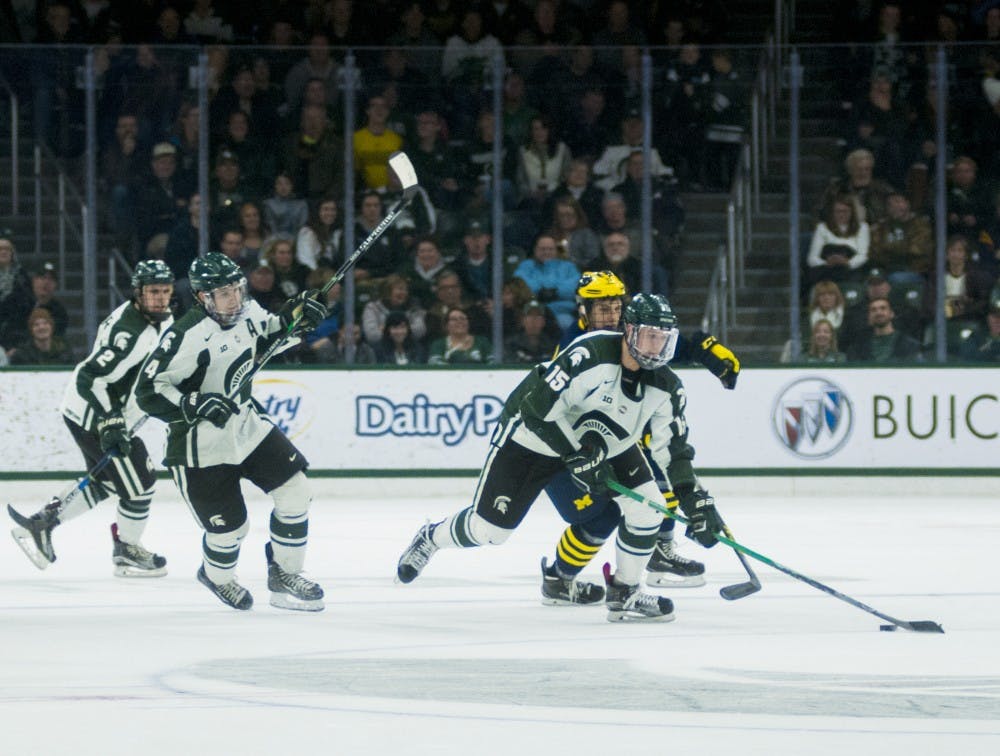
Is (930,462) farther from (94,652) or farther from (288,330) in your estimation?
(94,652)

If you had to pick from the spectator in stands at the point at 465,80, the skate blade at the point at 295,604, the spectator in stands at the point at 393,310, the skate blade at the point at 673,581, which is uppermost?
the spectator in stands at the point at 465,80

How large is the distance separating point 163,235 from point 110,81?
94 centimetres

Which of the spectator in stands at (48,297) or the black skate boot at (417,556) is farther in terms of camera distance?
the spectator in stands at (48,297)

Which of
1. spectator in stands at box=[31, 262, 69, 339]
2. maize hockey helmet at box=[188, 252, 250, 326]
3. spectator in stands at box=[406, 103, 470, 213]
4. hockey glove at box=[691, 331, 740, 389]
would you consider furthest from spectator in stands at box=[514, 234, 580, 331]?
maize hockey helmet at box=[188, 252, 250, 326]

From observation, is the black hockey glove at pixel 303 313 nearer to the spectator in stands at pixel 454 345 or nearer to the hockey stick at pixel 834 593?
the hockey stick at pixel 834 593

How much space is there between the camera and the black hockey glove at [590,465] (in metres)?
6.30

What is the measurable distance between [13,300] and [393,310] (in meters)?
2.16

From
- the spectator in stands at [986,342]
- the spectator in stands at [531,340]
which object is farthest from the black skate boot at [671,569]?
the spectator in stands at [986,342]

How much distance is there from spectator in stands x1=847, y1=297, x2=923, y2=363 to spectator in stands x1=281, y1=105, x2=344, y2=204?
→ 3210 mm

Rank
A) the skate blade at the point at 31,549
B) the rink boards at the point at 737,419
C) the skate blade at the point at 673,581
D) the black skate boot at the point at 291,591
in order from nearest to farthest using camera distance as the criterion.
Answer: the black skate boot at the point at 291,591, the skate blade at the point at 673,581, the skate blade at the point at 31,549, the rink boards at the point at 737,419

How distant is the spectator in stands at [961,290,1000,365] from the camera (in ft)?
37.5

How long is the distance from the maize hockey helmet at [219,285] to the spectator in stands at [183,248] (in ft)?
15.2

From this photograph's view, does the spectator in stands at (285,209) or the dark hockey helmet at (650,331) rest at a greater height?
the spectator in stands at (285,209)

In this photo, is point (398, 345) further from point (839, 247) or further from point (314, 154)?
point (839, 247)
